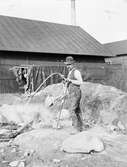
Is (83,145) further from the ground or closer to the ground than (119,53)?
closer to the ground

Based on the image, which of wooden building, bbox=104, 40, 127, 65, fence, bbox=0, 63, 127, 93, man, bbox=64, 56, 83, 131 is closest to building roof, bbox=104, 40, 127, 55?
wooden building, bbox=104, 40, 127, 65

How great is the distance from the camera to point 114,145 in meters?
5.11

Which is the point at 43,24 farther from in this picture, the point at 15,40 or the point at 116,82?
the point at 116,82

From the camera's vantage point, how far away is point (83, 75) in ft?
50.8

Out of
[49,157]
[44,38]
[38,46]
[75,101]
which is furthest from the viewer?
[44,38]

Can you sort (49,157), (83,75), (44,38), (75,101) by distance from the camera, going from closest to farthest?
1. (49,157)
2. (75,101)
3. (83,75)
4. (44,38)

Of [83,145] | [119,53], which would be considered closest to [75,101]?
[83,145]

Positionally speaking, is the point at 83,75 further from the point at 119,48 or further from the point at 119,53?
the point at 119,48

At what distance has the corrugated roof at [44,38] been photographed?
17.1 m

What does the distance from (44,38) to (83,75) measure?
5263mm

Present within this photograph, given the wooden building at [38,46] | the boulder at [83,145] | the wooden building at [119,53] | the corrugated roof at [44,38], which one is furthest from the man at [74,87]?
the wooden building at [119,53]

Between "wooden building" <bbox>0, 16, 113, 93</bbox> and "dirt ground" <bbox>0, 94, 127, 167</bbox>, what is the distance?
9348mm

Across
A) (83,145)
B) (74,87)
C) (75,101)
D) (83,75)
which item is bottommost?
(83,145)

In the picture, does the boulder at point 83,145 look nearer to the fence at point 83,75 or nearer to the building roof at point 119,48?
the fence at point 83,75
